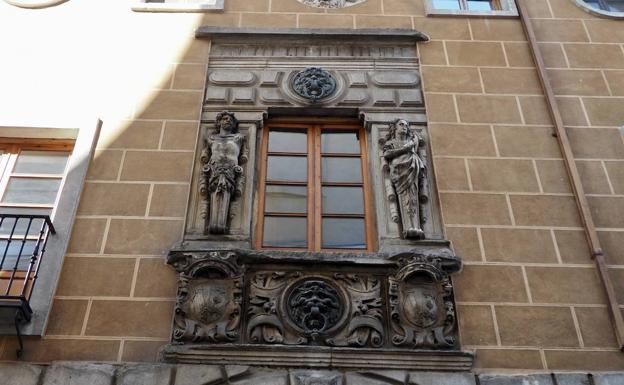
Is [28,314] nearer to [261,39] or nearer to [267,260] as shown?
[267,260]

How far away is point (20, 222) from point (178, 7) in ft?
11.4

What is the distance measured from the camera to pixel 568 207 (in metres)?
7.12

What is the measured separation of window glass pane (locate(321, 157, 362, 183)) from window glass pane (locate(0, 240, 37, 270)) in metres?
3.02

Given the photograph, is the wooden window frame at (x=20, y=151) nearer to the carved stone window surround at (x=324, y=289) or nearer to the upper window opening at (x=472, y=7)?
the carved stone window surround at (x=324, y=289)

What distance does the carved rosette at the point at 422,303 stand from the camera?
241 inches

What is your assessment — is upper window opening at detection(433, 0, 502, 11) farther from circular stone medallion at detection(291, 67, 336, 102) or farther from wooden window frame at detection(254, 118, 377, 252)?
wooden window frame at detection(254, 118, 377, 252)

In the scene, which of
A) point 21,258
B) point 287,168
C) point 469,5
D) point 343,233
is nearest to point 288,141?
point 287,168

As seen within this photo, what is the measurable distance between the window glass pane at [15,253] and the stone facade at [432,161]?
0.47 metres

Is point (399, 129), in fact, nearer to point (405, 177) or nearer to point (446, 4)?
point (405, 177)

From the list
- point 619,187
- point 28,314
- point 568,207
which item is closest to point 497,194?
point 568,207

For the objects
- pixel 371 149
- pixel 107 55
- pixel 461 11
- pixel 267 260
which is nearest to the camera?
pixel 267 260

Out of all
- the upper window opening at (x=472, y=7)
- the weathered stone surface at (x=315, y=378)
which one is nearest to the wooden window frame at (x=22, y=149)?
the weathered stone surface at (x=315, y=378)

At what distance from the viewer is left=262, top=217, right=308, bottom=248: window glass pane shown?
6980 mm

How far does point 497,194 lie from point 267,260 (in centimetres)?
250
